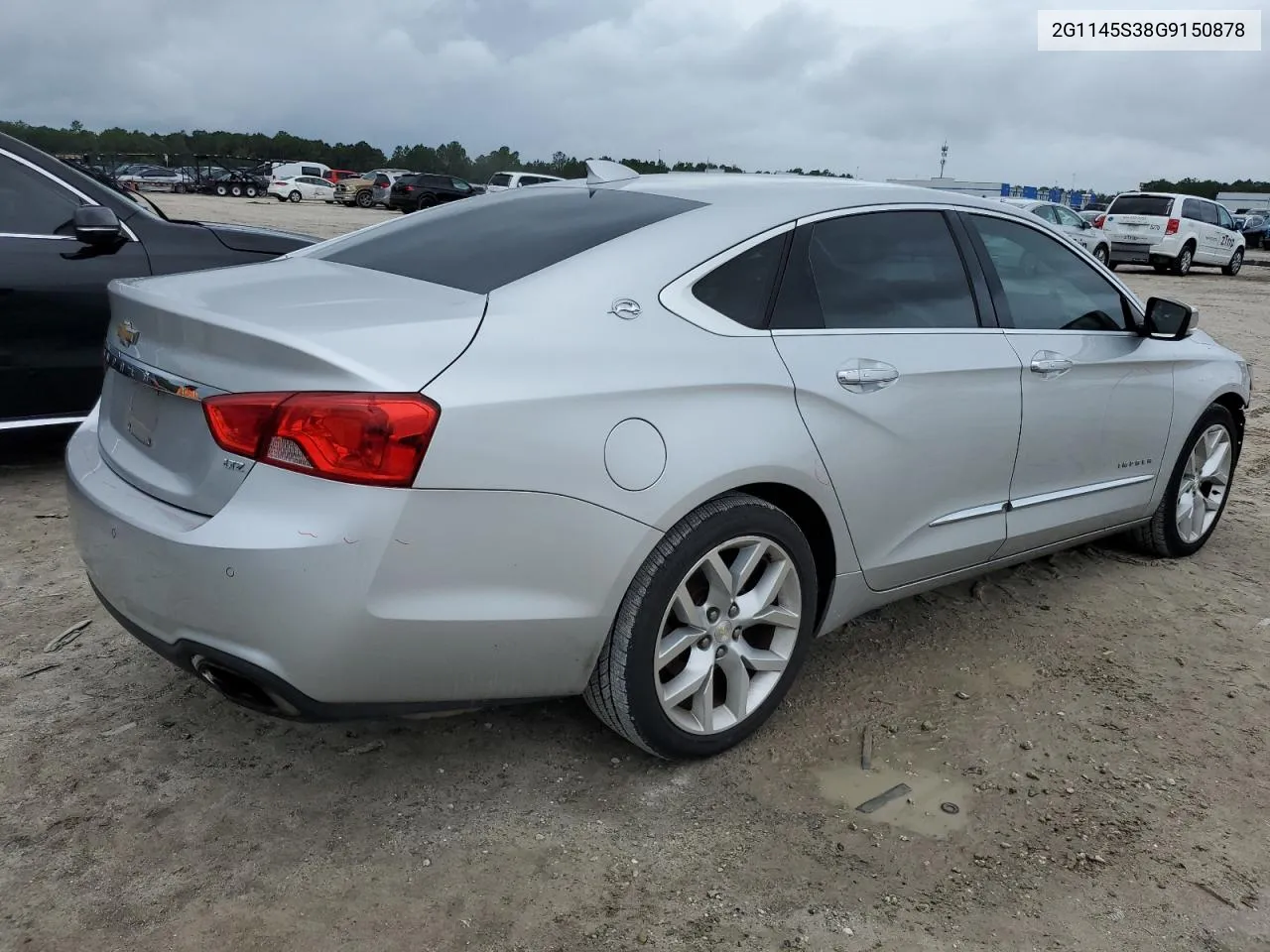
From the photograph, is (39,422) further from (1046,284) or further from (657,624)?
(1046,284)

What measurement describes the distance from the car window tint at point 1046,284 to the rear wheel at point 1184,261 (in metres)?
21.1

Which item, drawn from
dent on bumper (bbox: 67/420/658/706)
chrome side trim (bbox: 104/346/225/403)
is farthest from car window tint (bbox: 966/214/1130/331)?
chrome side trim (bbox: 104/346/225/403)

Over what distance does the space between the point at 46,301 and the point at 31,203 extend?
48 cm

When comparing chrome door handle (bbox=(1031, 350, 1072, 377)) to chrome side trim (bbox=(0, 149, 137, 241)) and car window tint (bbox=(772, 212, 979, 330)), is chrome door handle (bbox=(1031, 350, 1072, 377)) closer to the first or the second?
car window tint (bbox=(772, 212, 979, 330))

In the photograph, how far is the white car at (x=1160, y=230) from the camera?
22.1 meters

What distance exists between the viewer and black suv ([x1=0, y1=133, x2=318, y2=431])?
4629 mm

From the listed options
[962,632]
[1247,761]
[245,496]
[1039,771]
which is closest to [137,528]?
[245,496]

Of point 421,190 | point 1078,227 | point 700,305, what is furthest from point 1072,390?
point 421,190

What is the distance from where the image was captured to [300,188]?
4841cm

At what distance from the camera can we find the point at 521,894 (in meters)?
2.32

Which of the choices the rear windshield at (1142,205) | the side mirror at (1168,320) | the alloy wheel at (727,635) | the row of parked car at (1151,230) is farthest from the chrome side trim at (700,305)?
the rear windshield at (1142,205)

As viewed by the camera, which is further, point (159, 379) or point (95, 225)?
point (95, 225)

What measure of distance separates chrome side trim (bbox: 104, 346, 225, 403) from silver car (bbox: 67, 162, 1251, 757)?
0.03ft

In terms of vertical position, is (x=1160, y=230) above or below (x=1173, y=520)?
above
